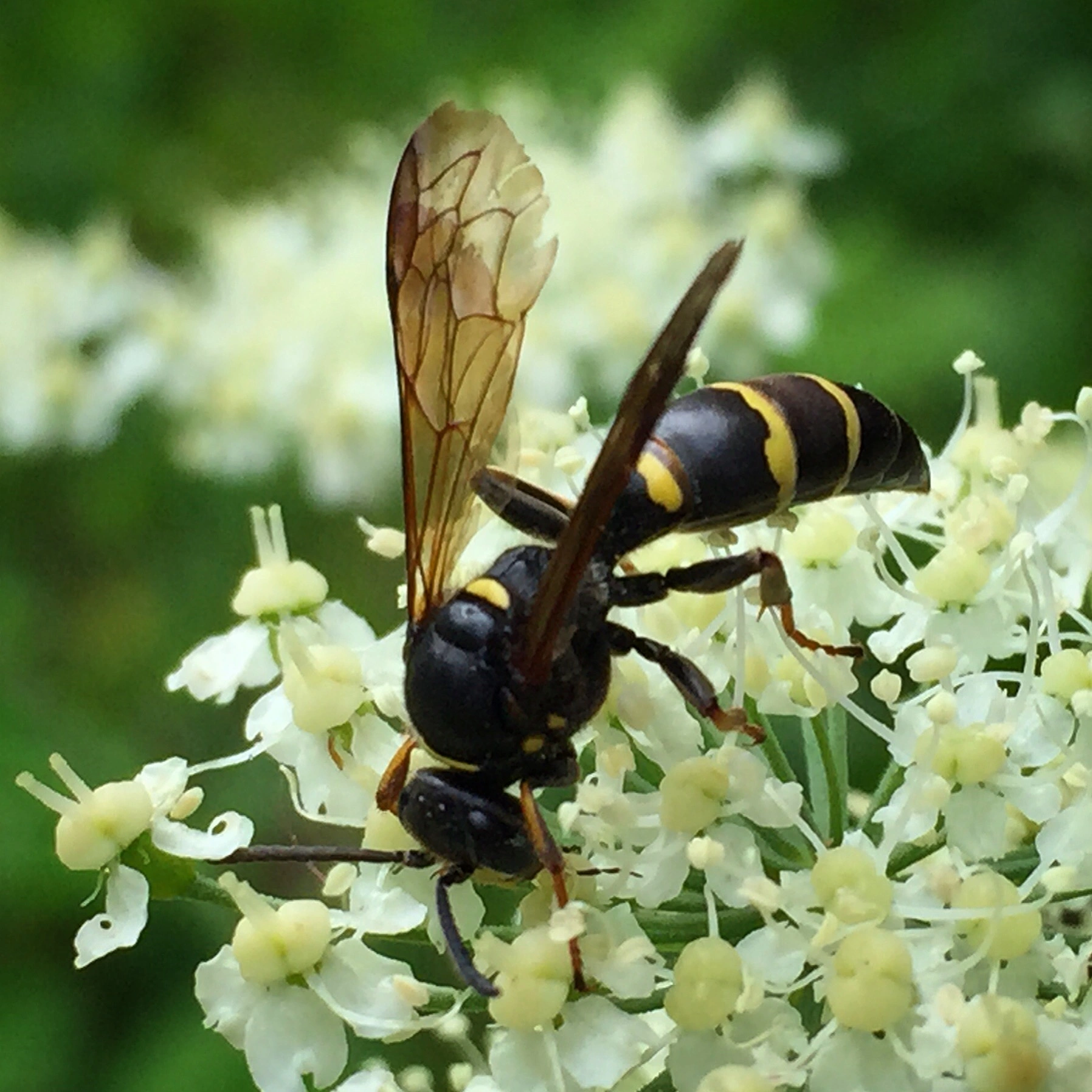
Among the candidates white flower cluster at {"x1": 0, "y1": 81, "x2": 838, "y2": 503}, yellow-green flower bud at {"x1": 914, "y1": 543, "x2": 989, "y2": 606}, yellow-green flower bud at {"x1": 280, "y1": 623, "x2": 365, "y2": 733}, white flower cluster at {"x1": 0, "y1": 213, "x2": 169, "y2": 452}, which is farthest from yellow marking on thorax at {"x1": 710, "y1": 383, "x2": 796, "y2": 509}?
white flower cluster at {"x1": 0, "y1": 213, "x2": 169, "y2": 452}

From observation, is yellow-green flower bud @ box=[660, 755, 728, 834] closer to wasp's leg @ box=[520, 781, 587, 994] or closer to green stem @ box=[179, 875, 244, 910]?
wasp's leg @ box=[520, 781, 587, 994]

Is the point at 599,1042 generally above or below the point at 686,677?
below

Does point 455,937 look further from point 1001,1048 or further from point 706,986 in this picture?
point 1001,1048

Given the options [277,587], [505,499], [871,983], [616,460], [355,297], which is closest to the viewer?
[616,460]

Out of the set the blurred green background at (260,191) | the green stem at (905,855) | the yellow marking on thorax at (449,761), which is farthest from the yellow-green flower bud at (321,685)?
the blurred green background at (260,191)

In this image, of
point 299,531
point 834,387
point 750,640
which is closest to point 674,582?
point 750,640

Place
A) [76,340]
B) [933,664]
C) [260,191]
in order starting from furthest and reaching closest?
1. [260,191]
2. [76,340]
3. [933,664]

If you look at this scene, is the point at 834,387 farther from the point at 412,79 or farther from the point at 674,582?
the point at 412,79

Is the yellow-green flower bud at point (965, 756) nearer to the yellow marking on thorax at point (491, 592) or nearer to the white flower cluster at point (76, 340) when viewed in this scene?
the yellow marking on thorax at point (491, 592)

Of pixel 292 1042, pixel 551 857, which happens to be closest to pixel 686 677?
pixel 551 857
